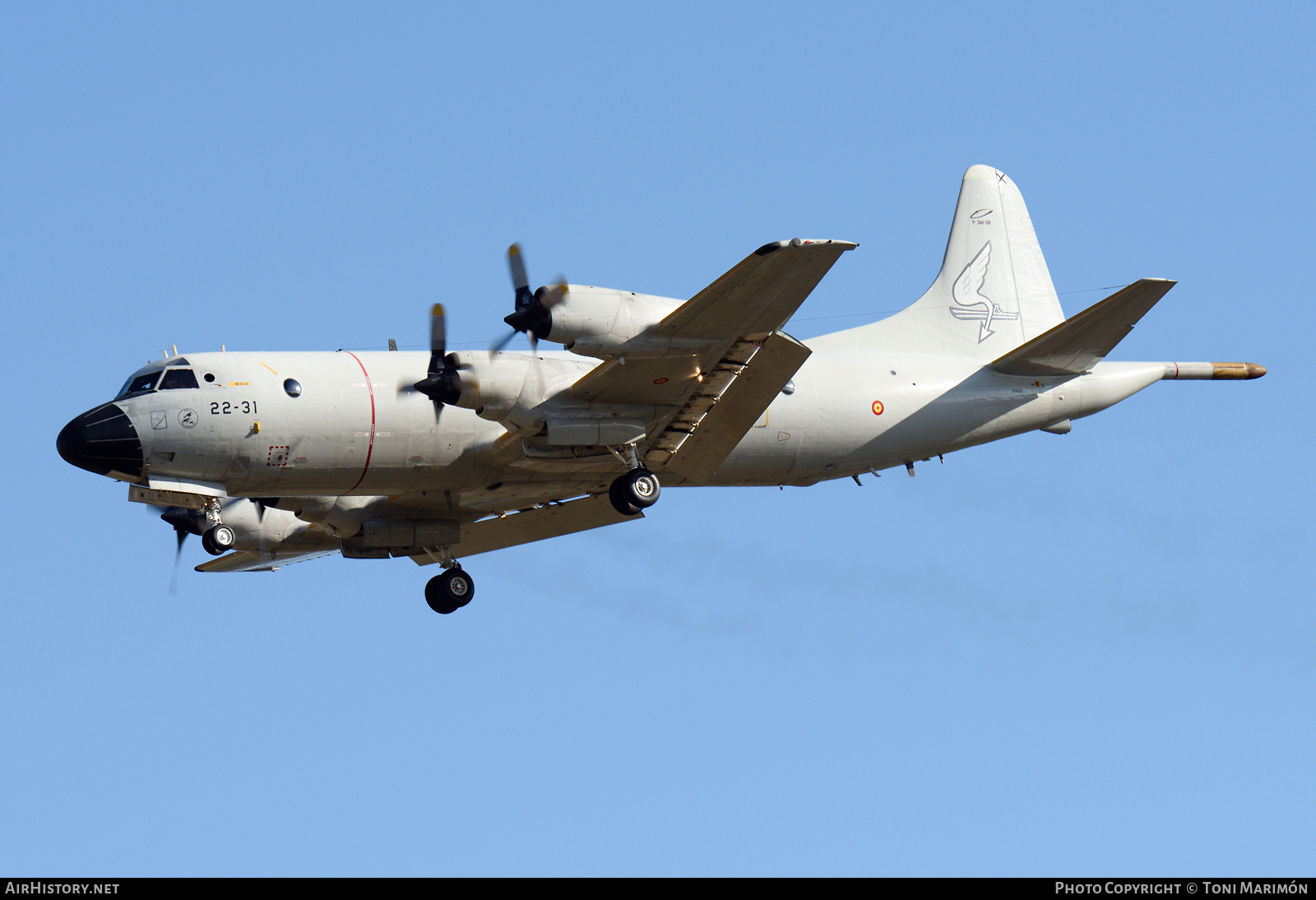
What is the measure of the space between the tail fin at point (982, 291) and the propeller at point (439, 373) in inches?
277

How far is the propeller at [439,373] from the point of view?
69.1 ft

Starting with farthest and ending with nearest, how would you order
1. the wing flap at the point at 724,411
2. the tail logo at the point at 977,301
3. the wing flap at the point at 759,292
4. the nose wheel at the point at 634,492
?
the tail logo at the point at 977,301 < the nose wheel at the point at 634,492 < the wing flap at the point at 724,411 < the wing flap at the point at 759,292

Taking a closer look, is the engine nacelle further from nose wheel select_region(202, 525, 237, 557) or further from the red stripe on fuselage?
nose wheel select_region(202, 525, 237, 557)

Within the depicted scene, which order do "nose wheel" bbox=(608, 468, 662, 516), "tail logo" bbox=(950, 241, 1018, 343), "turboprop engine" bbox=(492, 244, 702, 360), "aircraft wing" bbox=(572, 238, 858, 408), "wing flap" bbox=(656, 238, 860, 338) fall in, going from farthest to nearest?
"tail logo" bbox=(950, 241, 1018, 343) → "nose wheel" bbox=(608, 468, 662, 516) → "turboprop engine" bbox=(492, 244, 702, 360) → "aircraft wing" bbox=(572, 238, 858, 408) → "wing flap" bbox=(656, 238, 860, 338)

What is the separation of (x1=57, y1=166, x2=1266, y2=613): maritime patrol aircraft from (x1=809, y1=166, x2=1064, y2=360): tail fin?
0.06m

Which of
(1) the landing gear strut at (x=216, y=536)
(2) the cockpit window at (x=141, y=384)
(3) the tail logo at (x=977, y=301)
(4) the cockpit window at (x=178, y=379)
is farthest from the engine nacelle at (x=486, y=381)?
(3) the tail logo at (x=977, y=301)

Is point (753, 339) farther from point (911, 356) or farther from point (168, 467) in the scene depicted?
point (168, 467)

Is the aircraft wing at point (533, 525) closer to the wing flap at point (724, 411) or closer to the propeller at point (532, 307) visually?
the wing flap at point (724, 411)

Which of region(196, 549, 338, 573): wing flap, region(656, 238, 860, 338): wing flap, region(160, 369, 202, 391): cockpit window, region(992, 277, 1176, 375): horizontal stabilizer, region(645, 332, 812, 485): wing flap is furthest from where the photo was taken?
region(196, 549, 338, 573): wing flap

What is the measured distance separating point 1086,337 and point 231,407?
43.5ft

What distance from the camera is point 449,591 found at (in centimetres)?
2538

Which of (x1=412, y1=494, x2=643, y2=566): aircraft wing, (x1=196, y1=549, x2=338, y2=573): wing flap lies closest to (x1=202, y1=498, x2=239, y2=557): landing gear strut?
(x1=196, y1=549, x2=338, y2=573): wing flap

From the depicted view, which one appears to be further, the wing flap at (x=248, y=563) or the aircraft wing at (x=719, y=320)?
the wing flap at (x=248, y=563)

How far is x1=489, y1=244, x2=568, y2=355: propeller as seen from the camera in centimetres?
2019
